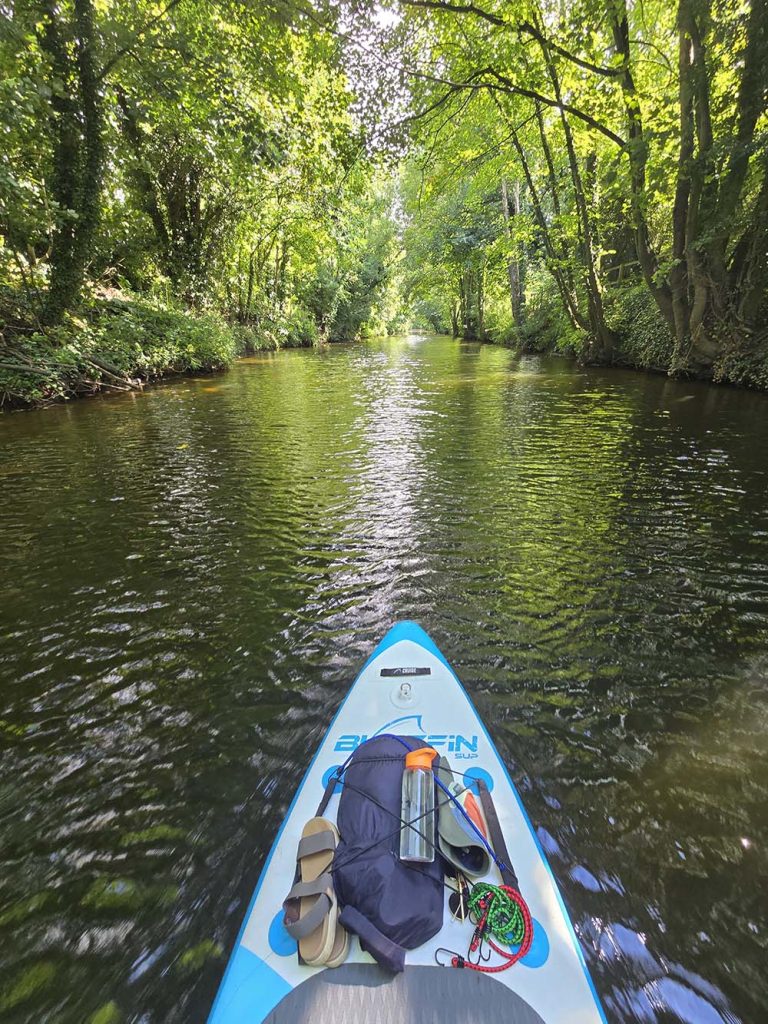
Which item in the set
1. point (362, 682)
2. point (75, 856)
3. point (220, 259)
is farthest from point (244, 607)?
point (220, 259)

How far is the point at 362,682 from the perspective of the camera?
10.7 ft

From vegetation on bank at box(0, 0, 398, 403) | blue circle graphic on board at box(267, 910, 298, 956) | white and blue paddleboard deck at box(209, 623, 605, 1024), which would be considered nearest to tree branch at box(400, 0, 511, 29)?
vegetation on bank at box(0, 0, 398, 403)

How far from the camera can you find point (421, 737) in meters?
2.83

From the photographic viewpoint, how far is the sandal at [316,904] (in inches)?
70.8

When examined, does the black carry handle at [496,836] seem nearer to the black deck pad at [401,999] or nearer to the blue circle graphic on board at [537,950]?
the blue circle graphic on board at [537,950]

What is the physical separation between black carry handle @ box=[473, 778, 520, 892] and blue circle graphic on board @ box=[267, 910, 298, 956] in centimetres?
93

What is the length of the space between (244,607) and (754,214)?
13515 millimetres

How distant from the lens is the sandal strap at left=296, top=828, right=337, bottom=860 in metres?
2.08

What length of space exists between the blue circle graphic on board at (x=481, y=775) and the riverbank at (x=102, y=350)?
42.9 ft

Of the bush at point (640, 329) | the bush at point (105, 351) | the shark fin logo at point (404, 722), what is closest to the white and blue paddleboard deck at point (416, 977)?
the shark fin logo at point (404, 722)

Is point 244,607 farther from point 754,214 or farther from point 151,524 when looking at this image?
point 754,214

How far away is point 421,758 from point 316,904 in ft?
2.61

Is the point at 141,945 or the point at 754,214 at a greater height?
the point at 754,214

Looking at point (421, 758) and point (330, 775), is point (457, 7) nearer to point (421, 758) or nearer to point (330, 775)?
point (421, 758)
